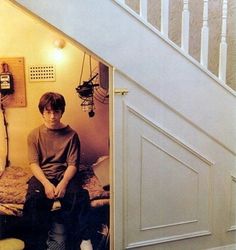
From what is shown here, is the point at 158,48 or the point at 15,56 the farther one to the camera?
the point at 15,56

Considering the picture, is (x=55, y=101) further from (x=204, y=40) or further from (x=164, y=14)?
(x=204, y=40)

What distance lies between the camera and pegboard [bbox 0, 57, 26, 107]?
6.72 feet

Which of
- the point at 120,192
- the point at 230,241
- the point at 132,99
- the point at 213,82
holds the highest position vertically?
the point at 213,82

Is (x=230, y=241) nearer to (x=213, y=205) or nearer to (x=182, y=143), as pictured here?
(x=213, y=205)

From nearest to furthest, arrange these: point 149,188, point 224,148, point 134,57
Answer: point 134,57 < point 149,188 < point 224,148

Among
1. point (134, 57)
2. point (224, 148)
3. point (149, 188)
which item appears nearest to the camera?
point (134, 57)

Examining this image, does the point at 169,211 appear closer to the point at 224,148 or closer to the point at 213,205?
the point at 213,205

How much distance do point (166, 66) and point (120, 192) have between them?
82 centimetres

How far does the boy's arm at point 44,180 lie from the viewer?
6.69 feet

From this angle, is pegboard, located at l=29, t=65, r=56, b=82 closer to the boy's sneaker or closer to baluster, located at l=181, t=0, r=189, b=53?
baluster, located at l=181, t=0, r=189, b=53

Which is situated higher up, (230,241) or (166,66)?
(166,66)

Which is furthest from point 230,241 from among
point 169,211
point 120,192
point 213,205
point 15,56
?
point 15,56

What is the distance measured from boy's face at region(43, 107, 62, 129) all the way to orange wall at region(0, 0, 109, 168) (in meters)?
0.04

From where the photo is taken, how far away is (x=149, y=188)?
1.92 meters
